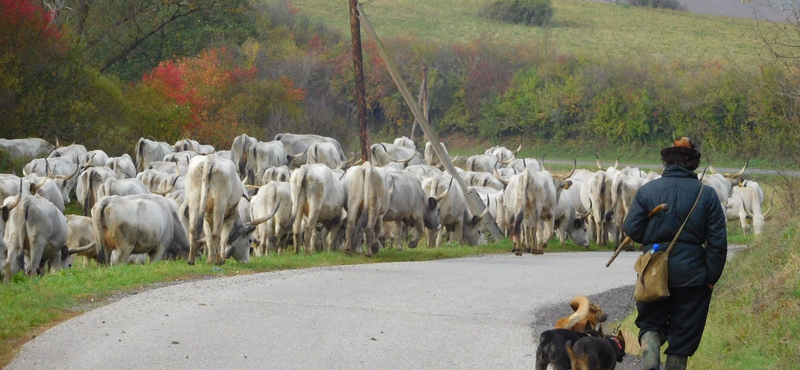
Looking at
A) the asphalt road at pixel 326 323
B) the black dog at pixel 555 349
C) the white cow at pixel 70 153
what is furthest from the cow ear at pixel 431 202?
the black dog at pixel 555 349

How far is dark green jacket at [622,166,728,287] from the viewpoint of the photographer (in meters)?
7.99

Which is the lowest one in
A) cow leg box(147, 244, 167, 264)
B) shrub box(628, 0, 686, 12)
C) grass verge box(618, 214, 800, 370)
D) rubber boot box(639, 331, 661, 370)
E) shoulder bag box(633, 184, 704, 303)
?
Answer: cow leg box(147, 244, 167, 264)

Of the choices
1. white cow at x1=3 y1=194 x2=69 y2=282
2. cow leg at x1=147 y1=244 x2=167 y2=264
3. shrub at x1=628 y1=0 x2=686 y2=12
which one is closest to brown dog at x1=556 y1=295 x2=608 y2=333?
white cow at x1=3 y1=194 x2=69 y2=282

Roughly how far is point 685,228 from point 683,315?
2.12 feet

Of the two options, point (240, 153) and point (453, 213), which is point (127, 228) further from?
point (240, 153)

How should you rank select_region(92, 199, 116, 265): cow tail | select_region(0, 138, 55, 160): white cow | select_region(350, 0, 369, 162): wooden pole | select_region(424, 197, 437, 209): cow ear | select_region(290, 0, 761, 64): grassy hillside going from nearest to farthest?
select_region(92, 199, 116, 265): cow tail → select_region(424, 197, 437, 209): cow ear → select_region(350, 0, 369, 162): wooden pole → select_region(0, 138, 55, 160): white cow → select_region(290, 0, 761, 64): grassy hillside

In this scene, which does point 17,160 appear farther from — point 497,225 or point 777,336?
point 777,336

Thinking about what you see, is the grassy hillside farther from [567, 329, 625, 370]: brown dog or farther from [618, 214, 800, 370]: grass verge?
[567, 329, 625, 370]: brown dog

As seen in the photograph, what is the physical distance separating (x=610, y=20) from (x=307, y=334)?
325 feet

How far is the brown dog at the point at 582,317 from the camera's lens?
884cm

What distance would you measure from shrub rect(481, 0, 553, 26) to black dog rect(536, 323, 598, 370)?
9659 centimetres

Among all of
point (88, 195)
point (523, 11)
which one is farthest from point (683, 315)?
point (523, 11)

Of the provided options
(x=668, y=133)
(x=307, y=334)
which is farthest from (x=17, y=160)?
(x=668, y=133)

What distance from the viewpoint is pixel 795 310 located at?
9.98 meters
